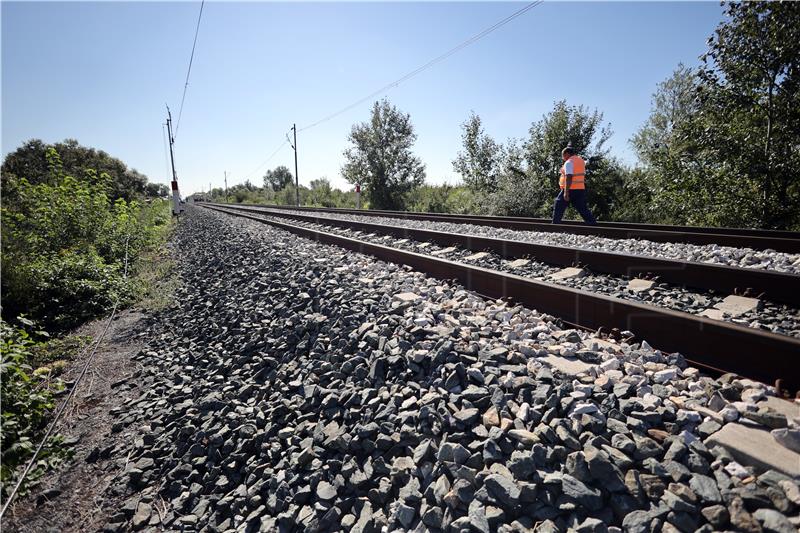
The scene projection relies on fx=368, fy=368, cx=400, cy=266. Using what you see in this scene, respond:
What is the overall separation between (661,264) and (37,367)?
7.79m

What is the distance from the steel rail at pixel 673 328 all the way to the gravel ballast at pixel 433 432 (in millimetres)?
202

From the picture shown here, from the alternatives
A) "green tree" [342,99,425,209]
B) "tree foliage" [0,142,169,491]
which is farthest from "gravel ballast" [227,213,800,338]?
"green tree" [342,99,425,209]

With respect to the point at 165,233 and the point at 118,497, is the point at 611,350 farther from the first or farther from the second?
the point at 165,233

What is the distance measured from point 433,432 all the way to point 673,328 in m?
1.90

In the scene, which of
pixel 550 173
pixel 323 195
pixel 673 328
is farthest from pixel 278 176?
pixel 673 328

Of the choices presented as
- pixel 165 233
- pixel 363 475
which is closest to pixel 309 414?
pixel 363 475

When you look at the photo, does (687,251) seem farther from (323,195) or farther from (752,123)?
(323,195)

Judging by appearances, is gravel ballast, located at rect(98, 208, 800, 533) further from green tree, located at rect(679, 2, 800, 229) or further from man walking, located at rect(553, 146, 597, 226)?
green tree, located at rect(679, 2, 800, 229)

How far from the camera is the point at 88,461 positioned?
2969mm

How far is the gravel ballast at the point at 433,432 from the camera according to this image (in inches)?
59.7

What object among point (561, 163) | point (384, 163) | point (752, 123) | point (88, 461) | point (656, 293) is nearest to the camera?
point (88, 461)

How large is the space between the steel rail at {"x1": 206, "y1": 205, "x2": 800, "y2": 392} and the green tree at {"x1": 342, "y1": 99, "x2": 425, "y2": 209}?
85.8 ft

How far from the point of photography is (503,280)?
395 cm

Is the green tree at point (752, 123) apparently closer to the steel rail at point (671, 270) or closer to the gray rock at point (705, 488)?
the steel rail at point (671, 270)
